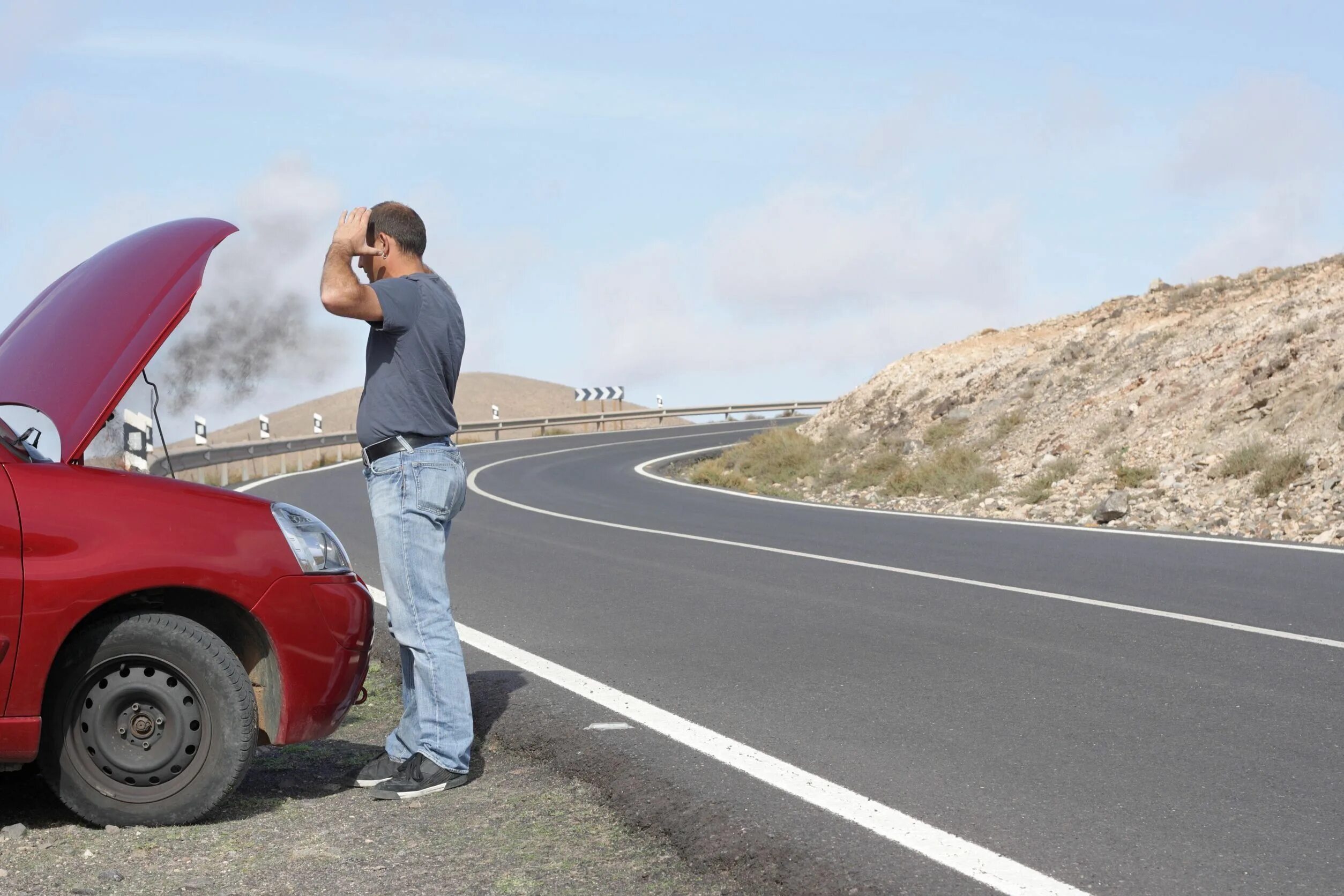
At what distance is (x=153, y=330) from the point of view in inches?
175

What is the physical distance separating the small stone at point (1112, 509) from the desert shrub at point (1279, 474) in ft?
4.89

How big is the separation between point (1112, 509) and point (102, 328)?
1441 centimetres

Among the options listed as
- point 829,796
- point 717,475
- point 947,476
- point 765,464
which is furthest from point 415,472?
point 765,464

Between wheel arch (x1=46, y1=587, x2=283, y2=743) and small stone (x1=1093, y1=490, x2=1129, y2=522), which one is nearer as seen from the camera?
wheel arch (x1=46, y1=587, x2=283, y2=743)

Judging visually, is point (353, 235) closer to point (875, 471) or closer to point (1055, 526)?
point (1055, 526)

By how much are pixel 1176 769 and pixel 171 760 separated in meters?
3.41

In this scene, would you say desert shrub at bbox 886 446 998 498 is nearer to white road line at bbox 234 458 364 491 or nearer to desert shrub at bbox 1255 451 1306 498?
desert shrub at bbox 1255 451 1306 498

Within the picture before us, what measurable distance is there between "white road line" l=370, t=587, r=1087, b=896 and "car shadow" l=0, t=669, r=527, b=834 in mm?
547

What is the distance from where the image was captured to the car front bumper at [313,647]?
469 centimetres

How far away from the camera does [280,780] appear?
208 inches

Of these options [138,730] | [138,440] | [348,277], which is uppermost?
[348,277]

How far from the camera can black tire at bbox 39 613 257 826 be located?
14.5 feet

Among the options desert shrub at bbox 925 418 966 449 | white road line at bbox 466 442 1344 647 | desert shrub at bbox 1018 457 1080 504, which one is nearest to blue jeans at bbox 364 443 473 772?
white road line at bbox 466 442 1344 647

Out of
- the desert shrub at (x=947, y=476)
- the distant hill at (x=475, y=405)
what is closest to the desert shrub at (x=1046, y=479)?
the desert shrub at (x=947, y=476)
